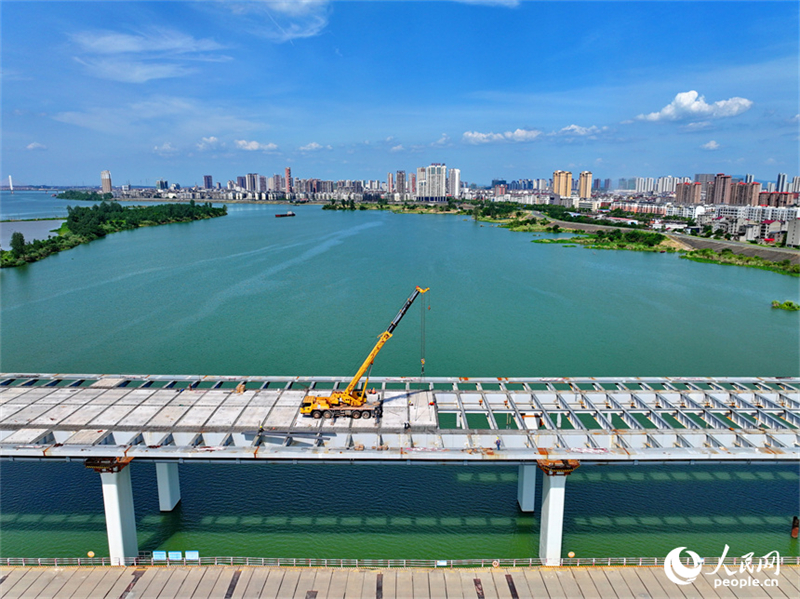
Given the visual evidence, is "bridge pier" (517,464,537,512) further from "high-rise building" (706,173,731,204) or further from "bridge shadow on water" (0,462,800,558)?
"high-rise building" (706,173,731,204)

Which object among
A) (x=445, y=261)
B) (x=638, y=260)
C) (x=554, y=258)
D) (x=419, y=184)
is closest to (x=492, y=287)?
(x=445, y=261)

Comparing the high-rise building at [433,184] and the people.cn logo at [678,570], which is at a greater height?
the high-rise building at [433,184]

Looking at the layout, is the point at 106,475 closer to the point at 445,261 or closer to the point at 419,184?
the point at 445,261

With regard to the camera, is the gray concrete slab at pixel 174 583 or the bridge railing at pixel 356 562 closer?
the gray concrete slab at pixel 174 583

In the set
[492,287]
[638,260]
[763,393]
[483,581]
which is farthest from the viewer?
[638,260]

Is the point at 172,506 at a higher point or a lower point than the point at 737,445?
lower

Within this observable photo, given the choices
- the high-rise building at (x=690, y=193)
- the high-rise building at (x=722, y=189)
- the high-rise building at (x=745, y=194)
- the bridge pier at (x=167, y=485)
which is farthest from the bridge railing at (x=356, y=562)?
the high-rise building at (x=690, y=193)

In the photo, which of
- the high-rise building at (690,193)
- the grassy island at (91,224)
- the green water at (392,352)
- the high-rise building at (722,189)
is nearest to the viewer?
the green water at (392,352)

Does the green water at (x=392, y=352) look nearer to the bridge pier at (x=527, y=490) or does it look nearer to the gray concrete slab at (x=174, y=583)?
the bridge pier at (x=527, y=490)
